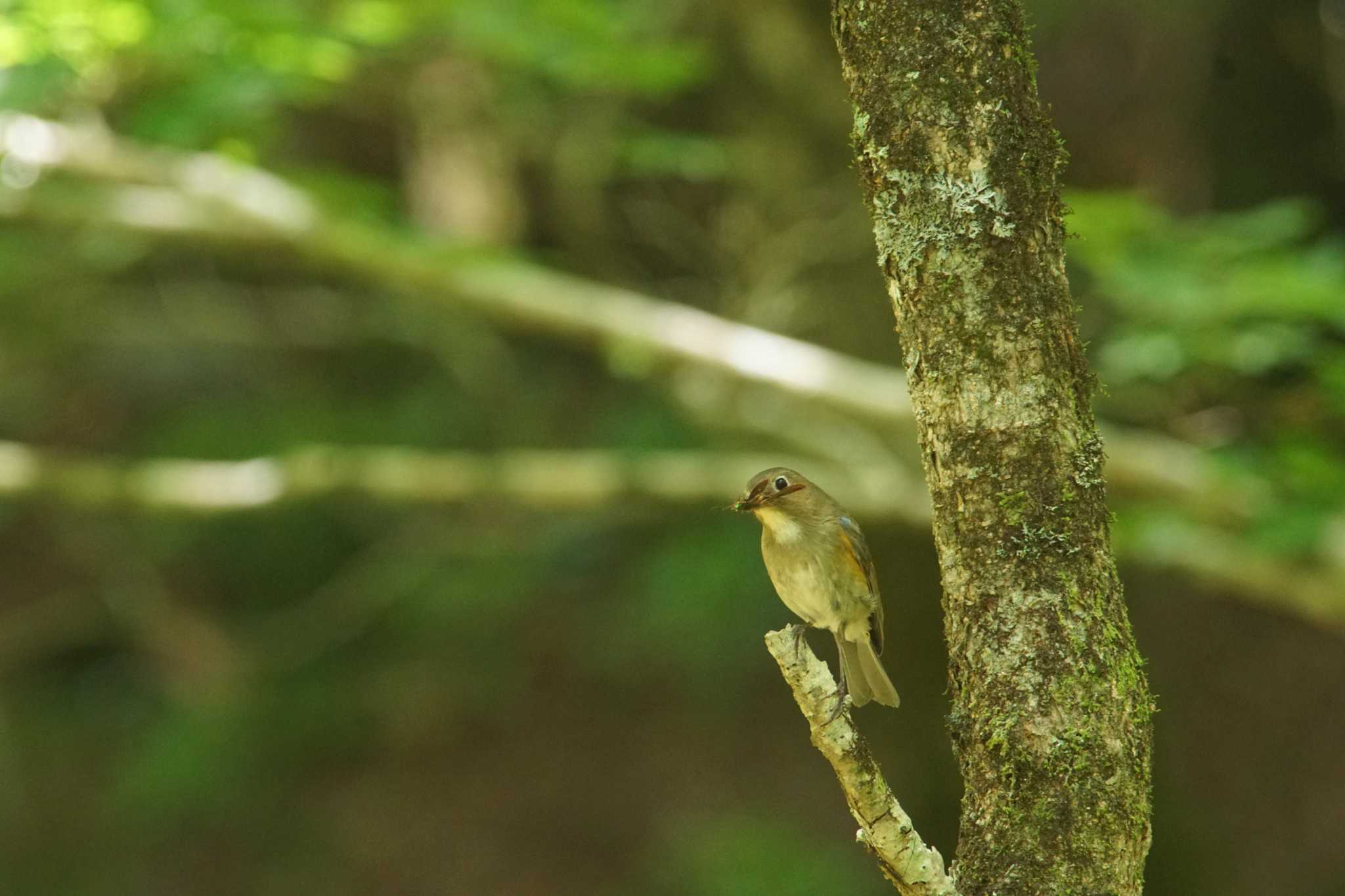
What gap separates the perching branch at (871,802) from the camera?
6.02 ft

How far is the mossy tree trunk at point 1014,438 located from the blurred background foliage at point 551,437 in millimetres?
3323

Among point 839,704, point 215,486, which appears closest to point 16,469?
point 215,486

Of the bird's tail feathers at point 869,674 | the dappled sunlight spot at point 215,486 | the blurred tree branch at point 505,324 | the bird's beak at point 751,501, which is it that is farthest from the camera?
the dappled sunlight spot at point 215,486

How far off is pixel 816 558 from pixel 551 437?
8225mm

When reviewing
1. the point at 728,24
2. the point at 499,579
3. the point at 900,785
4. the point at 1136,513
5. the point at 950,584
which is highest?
the point at 728,24

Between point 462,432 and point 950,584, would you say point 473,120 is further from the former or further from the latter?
point 950,584

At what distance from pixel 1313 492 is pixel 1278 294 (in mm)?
874

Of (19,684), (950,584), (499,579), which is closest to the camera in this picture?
(950,584)

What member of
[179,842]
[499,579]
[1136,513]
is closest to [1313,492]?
[1136,513]

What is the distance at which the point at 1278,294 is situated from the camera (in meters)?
4.70

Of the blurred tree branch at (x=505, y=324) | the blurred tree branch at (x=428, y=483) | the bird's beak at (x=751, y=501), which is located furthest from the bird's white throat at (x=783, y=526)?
the blurred tree branch at (x=428, y=483)

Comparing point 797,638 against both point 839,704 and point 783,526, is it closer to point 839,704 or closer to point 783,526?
point 839,704

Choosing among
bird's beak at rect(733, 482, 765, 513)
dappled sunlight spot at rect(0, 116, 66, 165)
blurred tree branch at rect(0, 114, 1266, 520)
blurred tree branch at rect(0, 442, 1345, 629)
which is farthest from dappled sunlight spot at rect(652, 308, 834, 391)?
bird's beak at rect(733, 482, 765, 513)

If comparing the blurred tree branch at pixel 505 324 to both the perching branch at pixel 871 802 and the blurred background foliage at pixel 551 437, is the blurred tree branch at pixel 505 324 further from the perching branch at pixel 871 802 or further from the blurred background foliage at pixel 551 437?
the perching branch at pixel 871 802
